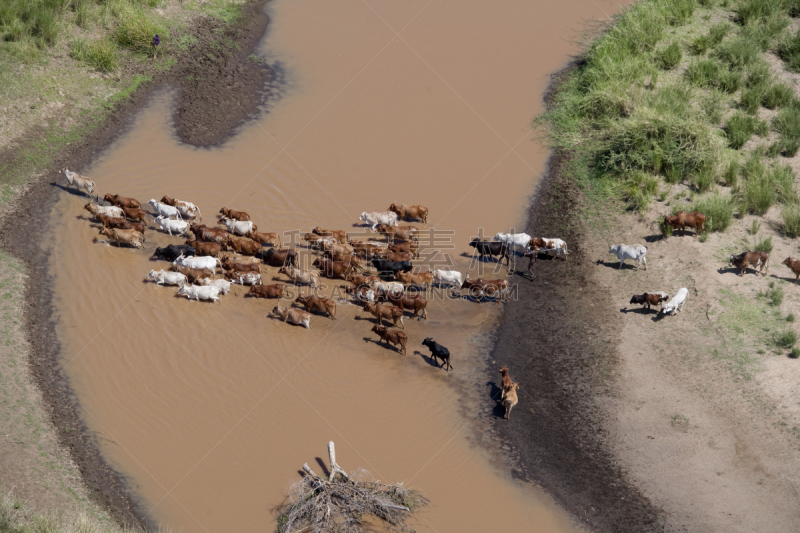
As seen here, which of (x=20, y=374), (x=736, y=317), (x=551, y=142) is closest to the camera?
(x=20, y=374)

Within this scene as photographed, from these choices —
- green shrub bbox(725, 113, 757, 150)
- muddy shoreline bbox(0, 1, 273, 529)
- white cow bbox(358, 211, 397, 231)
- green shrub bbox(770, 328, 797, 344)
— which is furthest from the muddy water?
green shrub bbox(770, 328, 797, 344)

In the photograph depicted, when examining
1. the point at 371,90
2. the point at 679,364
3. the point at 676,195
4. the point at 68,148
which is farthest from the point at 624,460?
the point at 68,148

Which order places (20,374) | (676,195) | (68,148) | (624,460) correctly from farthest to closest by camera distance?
(68,148) → (676,195) → (20,374) → (624,460)

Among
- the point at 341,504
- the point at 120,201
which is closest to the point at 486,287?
the point at 341,504

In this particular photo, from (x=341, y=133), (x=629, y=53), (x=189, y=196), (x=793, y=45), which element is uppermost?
(x=793, y=45)

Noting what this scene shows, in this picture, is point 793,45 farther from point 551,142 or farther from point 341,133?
point 341,133

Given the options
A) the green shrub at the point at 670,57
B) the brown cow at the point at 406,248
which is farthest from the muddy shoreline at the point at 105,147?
the green shrub at the point at 670,57

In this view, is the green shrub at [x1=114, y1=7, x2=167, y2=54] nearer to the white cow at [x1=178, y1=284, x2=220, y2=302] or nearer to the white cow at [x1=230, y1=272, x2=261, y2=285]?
the white cow at [x1=230, y1=272, x2=261, y2=285]
